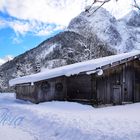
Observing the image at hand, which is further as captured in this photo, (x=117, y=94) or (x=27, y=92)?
(x=27, y=92)

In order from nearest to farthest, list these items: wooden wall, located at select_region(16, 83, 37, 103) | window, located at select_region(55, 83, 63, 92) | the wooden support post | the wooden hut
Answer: the wooden support post < the wooden hut < window, located at select_region(55, 83, 63, 92) < wooden wall, located at select_region(16, 83, 37, 103)

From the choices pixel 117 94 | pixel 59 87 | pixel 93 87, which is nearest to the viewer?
pixel 93 87

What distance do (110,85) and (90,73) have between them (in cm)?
273

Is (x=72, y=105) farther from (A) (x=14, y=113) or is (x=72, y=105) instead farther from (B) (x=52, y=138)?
(B) (x=52, y=138)

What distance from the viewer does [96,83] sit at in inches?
887

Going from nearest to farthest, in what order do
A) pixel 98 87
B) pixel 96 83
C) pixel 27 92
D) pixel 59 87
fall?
pixel 96 83 → pixel 98 87 → pixel 59 87 → pixel 27 92

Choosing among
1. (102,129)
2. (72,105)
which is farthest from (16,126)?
(72,105)

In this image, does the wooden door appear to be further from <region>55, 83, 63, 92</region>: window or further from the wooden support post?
<region>55, 83, 63, 92</region>: window

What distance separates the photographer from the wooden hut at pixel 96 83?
22453mm

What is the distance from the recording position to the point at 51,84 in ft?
86.2

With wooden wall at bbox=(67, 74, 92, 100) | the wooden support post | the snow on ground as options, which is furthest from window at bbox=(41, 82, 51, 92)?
the snow on ground

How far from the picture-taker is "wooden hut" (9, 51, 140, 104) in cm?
2245

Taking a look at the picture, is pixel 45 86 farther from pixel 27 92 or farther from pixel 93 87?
pixel 93 87

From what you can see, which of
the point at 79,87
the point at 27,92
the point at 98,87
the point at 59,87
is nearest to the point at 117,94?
the point at 98,87
